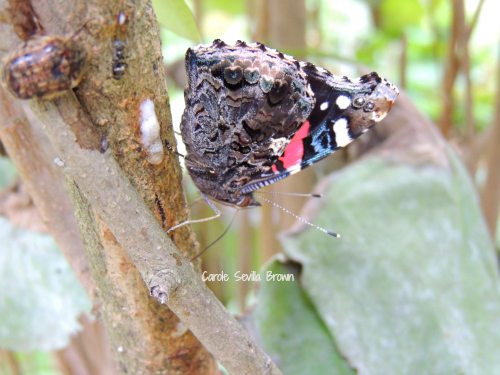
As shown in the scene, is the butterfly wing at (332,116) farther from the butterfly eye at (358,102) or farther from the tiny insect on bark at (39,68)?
the tiny insect on bark at (39,68)

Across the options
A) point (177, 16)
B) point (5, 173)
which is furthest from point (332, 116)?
point (5, 173)

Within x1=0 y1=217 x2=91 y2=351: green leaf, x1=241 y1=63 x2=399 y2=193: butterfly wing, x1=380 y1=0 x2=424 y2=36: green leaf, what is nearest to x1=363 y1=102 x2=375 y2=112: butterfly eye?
x1=241 y1=63 x2=399 y2=193: butterfly wing

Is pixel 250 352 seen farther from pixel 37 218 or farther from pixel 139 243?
pixel 37 218

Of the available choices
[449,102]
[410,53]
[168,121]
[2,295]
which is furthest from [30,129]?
[410,53]

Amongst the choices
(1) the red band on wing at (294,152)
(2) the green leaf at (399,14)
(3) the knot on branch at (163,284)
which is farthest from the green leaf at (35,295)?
(2) the green leaf at (399,14)

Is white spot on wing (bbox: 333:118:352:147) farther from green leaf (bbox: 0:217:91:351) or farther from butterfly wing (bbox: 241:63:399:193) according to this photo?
green leaf (bbox: 0:217:91:351)

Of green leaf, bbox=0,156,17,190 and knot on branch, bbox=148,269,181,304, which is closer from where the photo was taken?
knot on branch, bbox=148,269,181,304
